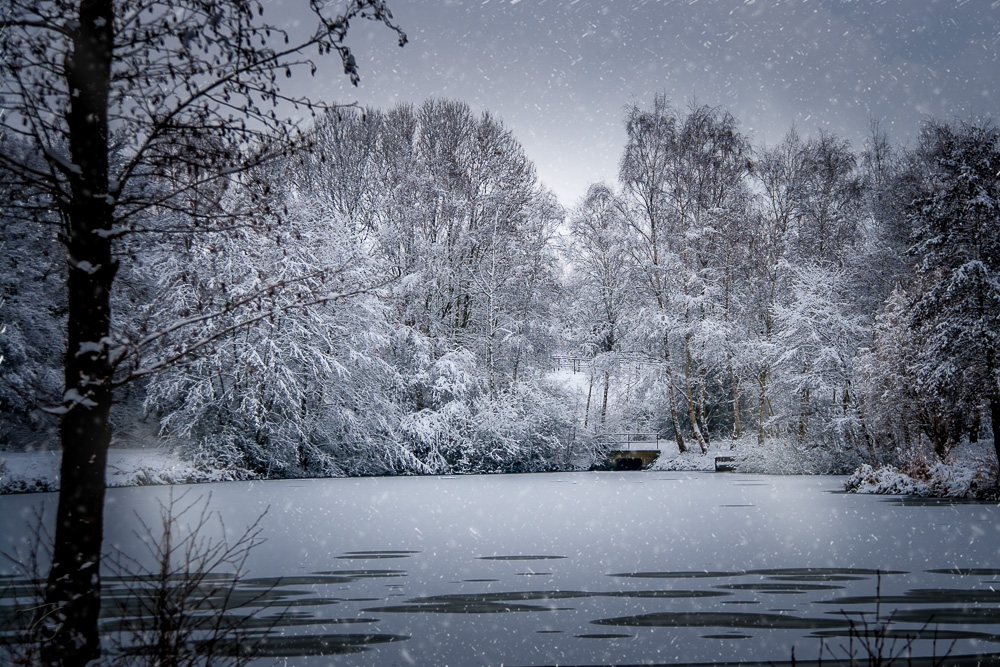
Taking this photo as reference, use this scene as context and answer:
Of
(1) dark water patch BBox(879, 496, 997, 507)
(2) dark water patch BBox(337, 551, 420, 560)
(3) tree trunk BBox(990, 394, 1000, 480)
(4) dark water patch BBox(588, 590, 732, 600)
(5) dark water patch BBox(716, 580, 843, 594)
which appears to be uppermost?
(3) tree trunk BBox(990, 394, 1000, 480)


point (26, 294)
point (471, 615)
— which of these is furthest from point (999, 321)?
point (26, 294)

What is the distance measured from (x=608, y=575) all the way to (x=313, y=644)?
3.48 m

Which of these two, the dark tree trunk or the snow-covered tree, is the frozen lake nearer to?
the dark tree trunk

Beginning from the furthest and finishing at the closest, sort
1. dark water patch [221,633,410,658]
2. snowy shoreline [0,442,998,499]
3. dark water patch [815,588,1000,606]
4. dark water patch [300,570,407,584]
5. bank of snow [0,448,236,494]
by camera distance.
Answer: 1. bank of snow [0,448,236,494]
2. snowy shoreline [0,442,998,499]
3. dark water patch [300,570,407,584]
4. dark water patch [815,588,1000,606]
5. dark water patch [221,633,410,658]

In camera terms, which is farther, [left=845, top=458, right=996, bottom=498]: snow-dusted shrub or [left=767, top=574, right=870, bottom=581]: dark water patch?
[left=845, top=458, right=996, bottom=498]: snow-dusted shrub

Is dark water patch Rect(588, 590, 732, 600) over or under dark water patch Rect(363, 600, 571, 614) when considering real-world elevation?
over

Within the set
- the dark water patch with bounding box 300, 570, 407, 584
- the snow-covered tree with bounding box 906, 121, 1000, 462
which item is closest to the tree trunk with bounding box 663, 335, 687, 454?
the snow-covered tree with bounding box 906, 121, 1000, 462

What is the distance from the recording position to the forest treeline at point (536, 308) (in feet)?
70.9

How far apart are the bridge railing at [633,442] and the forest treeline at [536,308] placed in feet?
3.00

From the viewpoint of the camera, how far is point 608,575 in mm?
8039

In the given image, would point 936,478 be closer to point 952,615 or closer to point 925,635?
point 952,615

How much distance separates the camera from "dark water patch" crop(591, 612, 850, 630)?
5762 millimetres

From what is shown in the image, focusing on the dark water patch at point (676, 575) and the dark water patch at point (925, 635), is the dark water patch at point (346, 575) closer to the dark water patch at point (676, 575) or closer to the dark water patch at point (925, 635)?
the dark water patch at point (676, 575)

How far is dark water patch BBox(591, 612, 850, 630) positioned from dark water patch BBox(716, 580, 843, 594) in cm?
109
